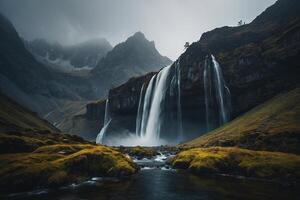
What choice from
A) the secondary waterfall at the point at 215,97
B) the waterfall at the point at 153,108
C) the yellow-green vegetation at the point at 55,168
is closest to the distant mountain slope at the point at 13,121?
the waterfall at the point at 153,108

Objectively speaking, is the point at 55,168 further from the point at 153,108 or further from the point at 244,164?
the point at 153,108

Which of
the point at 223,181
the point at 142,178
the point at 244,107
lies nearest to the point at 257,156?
the point at 223,181

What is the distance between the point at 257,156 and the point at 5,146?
52559 mm

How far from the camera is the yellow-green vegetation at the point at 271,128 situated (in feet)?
261

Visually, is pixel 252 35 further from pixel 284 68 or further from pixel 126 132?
pixel 126 132

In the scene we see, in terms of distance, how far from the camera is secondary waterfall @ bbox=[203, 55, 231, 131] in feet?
472

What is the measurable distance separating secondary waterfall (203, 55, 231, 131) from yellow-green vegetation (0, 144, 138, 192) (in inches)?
3542

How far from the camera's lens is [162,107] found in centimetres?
15762

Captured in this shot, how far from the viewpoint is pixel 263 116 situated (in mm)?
111125

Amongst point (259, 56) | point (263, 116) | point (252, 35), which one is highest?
point (252, 35)

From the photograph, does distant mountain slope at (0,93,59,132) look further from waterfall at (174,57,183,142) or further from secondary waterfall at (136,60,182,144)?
waterfall at (174,57,183,142)

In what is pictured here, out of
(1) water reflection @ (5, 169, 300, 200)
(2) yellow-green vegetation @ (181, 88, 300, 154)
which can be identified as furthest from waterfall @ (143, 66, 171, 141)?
(1) water reflection @ (5, 169, 300, 200)

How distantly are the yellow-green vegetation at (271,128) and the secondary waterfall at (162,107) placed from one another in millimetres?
42990

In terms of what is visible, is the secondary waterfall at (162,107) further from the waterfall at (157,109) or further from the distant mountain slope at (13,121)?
the distant mountain slope at (13,121)
